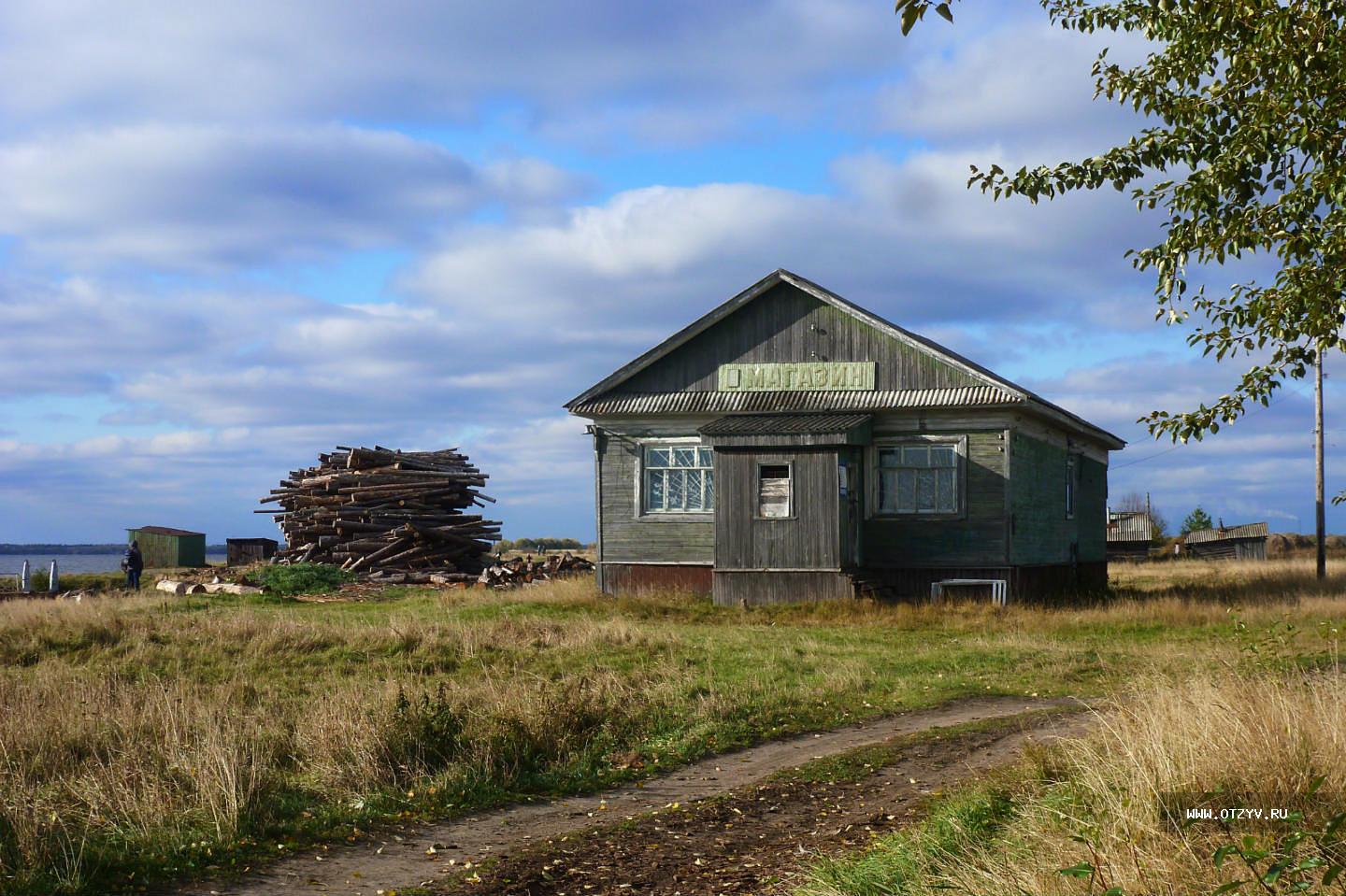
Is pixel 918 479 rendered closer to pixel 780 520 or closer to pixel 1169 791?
pixel 780 520

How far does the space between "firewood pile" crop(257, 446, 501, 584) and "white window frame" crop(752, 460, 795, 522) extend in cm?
1180

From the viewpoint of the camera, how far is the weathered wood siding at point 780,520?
2550 cm

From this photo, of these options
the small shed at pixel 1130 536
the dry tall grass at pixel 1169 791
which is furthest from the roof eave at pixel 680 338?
the small shed at pixel 1130 536

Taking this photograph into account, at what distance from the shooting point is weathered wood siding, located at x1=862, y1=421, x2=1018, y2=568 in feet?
86.5

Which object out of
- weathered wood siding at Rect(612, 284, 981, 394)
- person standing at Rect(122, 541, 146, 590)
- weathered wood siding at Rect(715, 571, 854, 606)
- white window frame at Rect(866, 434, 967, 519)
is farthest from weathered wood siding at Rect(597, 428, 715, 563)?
person standing at Rect(122, 541, 146, 590)

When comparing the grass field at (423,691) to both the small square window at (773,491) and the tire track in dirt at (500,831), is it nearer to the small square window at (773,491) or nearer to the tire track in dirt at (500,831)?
the tire track in dirt at (500,831)

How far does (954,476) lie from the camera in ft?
87.7

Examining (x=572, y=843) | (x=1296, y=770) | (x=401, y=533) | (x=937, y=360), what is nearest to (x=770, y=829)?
(x=572, y=843)

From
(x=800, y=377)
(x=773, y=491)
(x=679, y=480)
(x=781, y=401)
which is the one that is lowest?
(x=773, y=491)

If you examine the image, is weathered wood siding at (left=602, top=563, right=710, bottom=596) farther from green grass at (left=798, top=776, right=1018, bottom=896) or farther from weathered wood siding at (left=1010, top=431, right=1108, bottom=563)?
green grass at (left=798, top=776, right=1018, bottom=896)

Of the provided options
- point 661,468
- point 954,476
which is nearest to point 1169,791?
point 954,476

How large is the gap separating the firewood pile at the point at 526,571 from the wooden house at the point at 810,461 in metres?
6.51

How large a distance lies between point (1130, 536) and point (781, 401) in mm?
48900

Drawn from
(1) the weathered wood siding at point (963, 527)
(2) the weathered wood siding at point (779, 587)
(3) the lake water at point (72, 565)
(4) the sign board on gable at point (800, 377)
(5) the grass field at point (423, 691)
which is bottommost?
(3) the lake water at point (72, 565)
